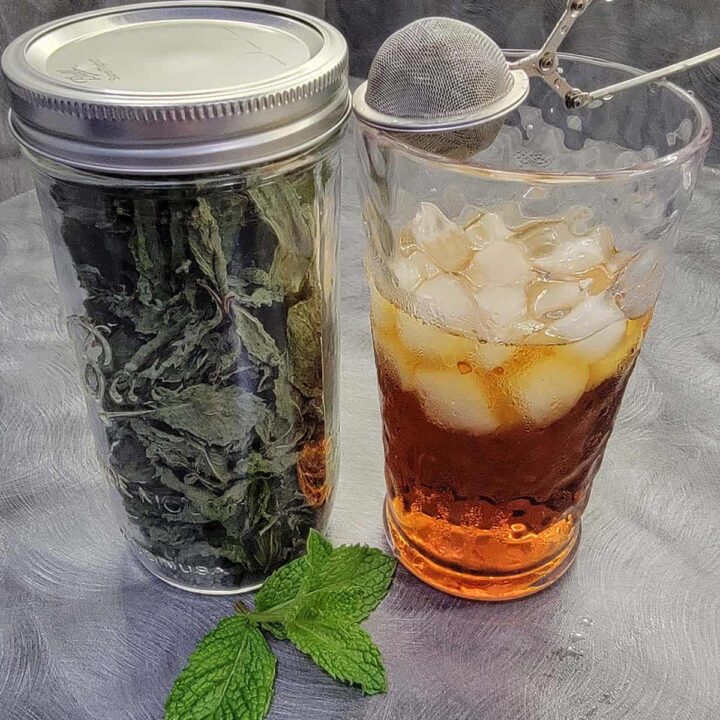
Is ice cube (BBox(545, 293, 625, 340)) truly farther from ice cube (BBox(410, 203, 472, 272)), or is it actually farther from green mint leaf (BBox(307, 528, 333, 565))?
green mint leaf (BBox(307, 528, 333, 565))

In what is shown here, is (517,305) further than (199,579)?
No

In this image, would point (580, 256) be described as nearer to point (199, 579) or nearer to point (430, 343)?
point (430, 343)

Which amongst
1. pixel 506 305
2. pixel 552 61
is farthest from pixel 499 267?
pixel 552 61

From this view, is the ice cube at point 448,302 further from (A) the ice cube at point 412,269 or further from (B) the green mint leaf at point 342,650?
(B) the green mint leaf at point 342,650

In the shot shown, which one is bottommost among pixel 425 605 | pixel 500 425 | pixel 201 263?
pixel 425 605

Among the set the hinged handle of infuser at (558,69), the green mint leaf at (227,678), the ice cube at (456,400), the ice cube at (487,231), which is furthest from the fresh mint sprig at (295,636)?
the hinged handle of infuser at (558,69)

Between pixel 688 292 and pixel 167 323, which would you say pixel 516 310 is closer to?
pixel 167 323
